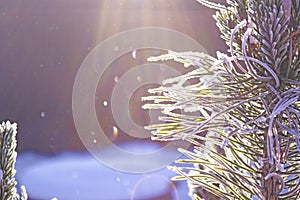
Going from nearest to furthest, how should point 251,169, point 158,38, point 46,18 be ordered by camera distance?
1. point 251,169
2. point 158,38
3. point 46,18

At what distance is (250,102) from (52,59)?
402 cm

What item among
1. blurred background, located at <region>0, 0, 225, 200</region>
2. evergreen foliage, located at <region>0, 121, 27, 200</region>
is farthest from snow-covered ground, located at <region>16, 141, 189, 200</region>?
evergreen foliage, located at <region>0, 121, 27, 200</region>

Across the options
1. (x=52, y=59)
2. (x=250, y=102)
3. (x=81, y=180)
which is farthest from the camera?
(x=81, y=180)

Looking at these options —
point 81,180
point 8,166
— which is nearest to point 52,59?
point 81,180

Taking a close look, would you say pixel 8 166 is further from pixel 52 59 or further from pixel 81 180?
pixel 81 180

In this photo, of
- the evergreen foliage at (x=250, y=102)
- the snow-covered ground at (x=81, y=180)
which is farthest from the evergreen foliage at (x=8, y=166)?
the snow-covered ground at (x=81, y=180)

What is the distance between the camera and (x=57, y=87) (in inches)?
177

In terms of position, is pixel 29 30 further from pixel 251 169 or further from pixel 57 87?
pixel 251 169

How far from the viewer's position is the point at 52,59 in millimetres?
4426

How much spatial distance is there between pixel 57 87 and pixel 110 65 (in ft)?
1.83

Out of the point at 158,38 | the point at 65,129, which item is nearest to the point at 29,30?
the point at 65,129

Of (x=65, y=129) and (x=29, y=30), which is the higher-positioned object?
(x=29, y=30)

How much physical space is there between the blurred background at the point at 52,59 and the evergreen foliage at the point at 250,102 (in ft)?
11.6

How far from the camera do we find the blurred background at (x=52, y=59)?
14.0 ft
